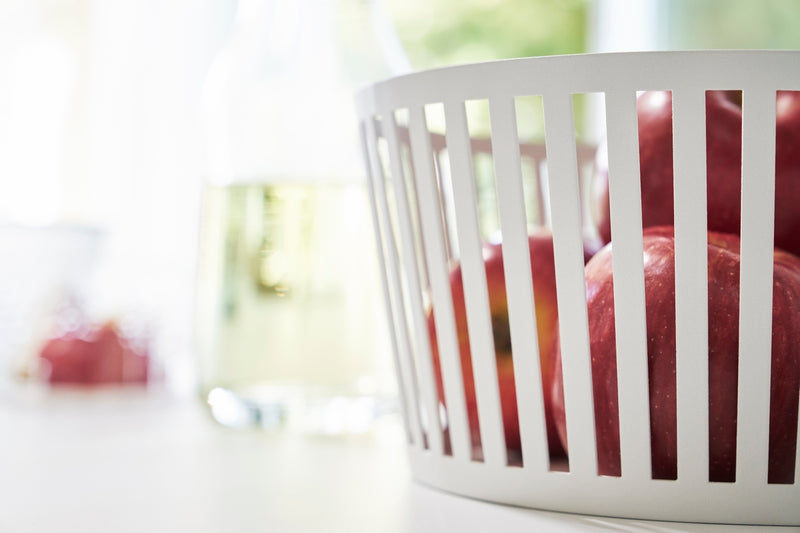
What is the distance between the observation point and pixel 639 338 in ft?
1.11

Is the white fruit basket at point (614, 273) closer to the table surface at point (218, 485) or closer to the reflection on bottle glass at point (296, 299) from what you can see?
the table surface at point (218, 485)

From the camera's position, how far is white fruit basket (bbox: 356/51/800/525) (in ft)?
1.05

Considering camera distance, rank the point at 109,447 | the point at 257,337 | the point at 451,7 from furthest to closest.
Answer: the point at 451,7 → the point at 257,337 → the point at 109,447

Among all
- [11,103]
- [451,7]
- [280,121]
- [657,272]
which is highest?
[451,7]

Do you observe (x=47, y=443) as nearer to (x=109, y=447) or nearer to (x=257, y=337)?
(x=109, y=447)

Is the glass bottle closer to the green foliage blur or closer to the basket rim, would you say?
the basket rim

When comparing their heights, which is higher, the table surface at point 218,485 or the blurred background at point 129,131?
the blurred background at point 129,131

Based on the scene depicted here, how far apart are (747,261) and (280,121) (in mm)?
472

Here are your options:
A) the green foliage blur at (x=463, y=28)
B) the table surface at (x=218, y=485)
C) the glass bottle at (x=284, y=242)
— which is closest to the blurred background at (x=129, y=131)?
the glass bottle at (x=284, y=242)

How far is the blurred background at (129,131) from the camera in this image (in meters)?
0.91

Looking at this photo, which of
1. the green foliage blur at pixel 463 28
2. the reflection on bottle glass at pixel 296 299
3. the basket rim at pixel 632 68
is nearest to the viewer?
the basket rim at pixel 632 68

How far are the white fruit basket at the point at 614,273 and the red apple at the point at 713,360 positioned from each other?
0.03ft

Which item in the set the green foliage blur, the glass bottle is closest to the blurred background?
the glass bottle

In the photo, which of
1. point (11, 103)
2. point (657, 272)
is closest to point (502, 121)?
point (657, 272)
